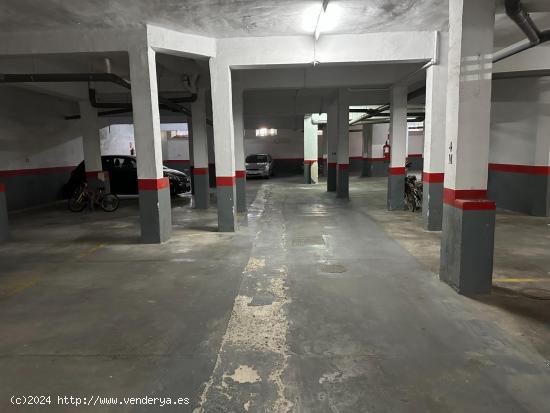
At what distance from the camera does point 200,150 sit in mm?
10281

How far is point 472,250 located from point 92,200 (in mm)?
9013

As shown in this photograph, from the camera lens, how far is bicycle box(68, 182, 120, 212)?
9.90 meters

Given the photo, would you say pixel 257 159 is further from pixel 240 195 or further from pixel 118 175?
pixel 240 195

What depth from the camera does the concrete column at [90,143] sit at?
10.6 meters

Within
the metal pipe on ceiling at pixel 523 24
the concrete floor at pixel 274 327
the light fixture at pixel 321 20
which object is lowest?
the concrete floor at pixel 274 327

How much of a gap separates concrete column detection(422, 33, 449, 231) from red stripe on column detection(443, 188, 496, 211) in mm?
3120

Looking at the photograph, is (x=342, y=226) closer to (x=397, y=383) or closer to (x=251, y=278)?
(x=251, y=278)

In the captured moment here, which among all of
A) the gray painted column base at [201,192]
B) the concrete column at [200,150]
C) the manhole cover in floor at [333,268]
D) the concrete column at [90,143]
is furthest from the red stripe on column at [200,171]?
the manhole cover in floor at [333,268]

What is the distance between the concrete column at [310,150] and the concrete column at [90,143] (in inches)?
349

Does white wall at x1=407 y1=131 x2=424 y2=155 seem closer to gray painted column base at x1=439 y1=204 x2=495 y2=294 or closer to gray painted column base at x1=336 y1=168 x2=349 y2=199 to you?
gray painted column base at x1=336 y1=168 x2=349 y2=199

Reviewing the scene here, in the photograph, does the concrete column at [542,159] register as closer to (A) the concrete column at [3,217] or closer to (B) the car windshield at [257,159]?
(A) the concrete column at [3,217]

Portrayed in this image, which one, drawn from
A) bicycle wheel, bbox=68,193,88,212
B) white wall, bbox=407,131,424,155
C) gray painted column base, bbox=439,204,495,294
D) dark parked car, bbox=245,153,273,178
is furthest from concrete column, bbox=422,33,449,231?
white wall, bbox=407,131,424,155

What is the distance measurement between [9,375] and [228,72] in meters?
5.71

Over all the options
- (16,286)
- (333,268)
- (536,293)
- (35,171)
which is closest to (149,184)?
(16,286)
